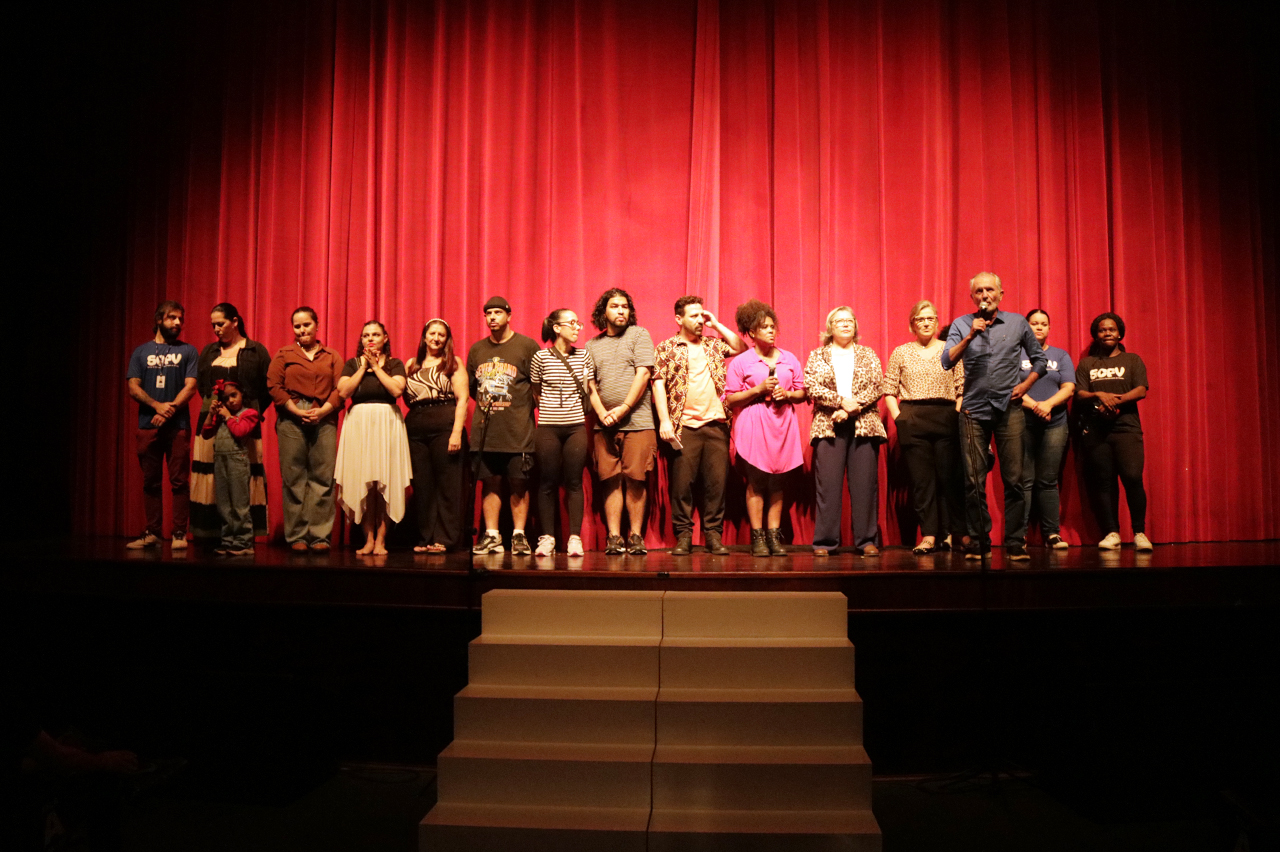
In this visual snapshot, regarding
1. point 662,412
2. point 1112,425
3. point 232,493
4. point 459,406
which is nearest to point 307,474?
point 232,493

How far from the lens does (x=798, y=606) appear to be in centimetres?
374

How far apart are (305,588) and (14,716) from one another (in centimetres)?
199

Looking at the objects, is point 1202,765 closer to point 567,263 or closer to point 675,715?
point 675,715

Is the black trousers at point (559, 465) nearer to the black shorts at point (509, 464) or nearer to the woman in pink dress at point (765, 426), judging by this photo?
the black shorts at point (509, 464)

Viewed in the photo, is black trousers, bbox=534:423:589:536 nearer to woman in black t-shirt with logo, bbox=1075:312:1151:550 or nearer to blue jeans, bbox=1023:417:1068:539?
blue jeans, bbox=1023:417:1068:539

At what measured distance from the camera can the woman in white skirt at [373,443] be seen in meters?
5.04

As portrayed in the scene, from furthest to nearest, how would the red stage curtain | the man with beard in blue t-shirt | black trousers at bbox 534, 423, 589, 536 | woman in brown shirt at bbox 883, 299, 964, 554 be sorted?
the red stage curtain → the man with beard in blue t-shirt → woman in brown shirt at bbox 883, 299, 964, 554 → black trousers at bbox 534, 423, 589, 536

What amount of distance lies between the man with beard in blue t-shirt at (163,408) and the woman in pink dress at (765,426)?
3.57m

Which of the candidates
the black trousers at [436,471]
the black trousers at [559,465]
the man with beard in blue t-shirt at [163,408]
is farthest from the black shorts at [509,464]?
the man with beard in blue t-shirt at [163,408]

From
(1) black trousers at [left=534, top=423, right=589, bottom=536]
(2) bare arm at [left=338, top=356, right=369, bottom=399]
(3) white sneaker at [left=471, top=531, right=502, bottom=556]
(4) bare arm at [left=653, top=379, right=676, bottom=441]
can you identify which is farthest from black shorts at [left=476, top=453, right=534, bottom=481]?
(2) bare arm at [left=338, top=356, right=369, bottom=399]

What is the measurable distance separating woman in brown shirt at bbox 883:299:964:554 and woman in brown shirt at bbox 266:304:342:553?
3.43 metres

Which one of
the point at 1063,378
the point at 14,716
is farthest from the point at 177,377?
the point at 1063,378

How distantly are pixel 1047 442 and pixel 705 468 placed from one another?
2.21 m

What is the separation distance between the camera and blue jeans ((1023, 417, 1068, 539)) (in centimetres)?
535
